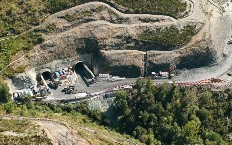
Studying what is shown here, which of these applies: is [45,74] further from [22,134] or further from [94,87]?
[22,134]

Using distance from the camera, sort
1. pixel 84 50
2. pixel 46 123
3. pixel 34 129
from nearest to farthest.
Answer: pixel 34 129, pixel 46 123, pixel 84 50

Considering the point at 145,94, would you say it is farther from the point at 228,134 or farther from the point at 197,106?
the point at 228,134

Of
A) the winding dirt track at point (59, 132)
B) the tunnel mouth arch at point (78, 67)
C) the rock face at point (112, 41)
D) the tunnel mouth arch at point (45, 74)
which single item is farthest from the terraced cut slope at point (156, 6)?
the winding dirt track at point (59, 132)

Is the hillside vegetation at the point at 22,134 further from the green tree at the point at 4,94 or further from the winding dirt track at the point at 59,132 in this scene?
the green tree at the point at 4,94

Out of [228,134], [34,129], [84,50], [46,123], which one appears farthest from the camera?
Result: [84,50]

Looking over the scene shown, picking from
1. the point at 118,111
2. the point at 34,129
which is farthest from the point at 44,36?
the point at 34,129

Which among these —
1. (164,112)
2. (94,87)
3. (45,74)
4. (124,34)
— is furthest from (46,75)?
(164,112)

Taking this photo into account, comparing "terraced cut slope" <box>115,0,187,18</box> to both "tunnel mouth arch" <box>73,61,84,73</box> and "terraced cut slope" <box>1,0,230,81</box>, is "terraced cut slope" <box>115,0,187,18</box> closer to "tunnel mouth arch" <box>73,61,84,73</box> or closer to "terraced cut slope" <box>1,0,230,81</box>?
"terraced cut slope" <box>1,0,230,81</box>

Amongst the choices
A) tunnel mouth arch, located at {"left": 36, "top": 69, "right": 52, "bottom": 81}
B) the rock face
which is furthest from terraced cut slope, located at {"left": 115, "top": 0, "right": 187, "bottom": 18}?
tunnel mouth arch, located at {"left": 36, "top": 69, "right": 52, "bottom": 81}
